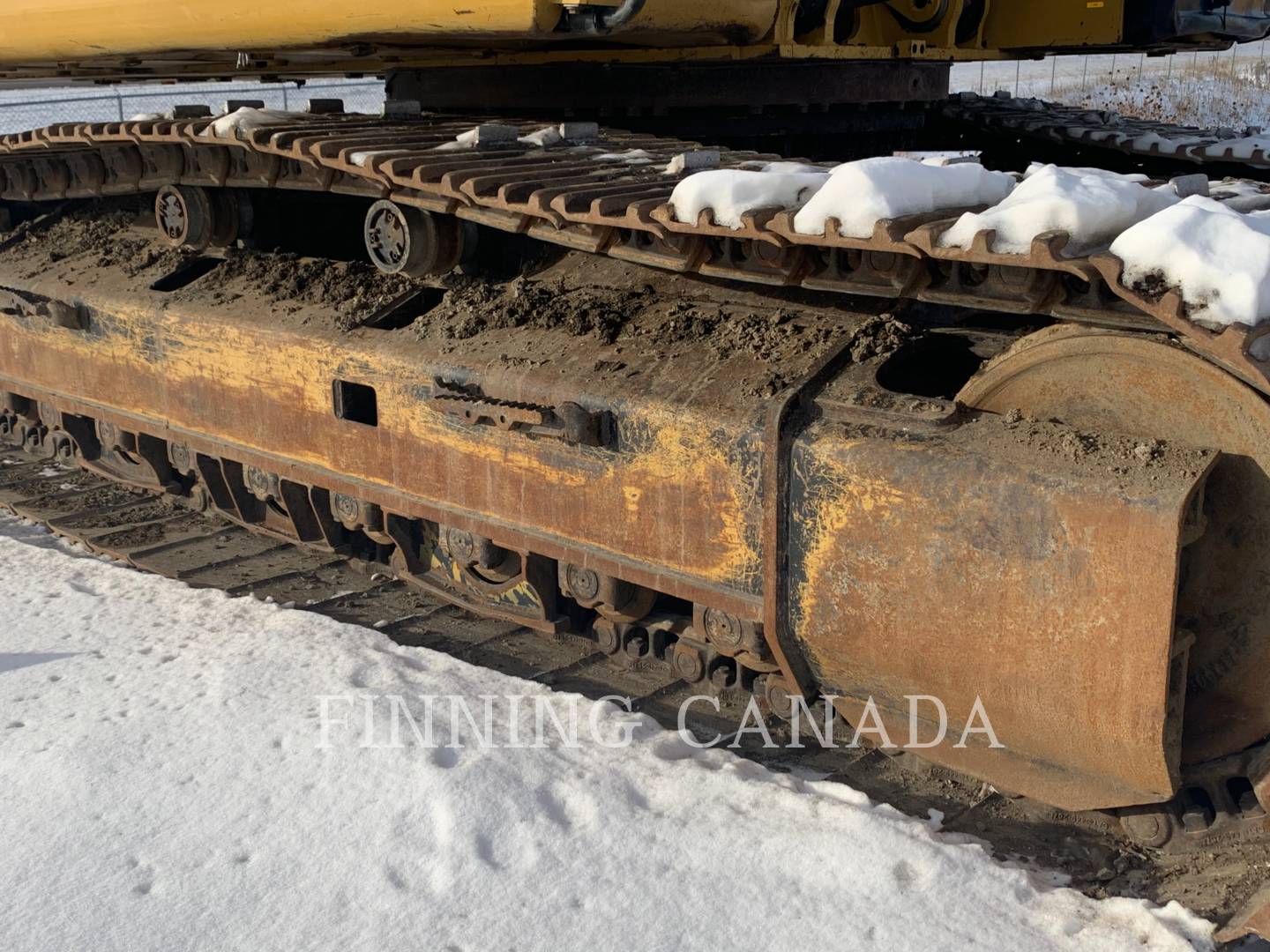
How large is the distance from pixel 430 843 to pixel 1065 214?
2160mm

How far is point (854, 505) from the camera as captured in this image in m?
3.80

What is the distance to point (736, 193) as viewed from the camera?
12.5 feet

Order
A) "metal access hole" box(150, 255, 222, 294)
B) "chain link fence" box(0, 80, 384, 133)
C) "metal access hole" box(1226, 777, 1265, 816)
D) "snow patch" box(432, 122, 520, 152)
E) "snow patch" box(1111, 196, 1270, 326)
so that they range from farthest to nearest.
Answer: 1. "chain link fence" box(0, 80, 384, 133)
2. "metal access hole" box(150, 255, 222, 294)
3. "snow patch" box(432, 122, 520, 152)
4. "metal access hole" box(1226, 777, 1265, 816)
5. "snow patch" box(1111, 196, 1270, 326)

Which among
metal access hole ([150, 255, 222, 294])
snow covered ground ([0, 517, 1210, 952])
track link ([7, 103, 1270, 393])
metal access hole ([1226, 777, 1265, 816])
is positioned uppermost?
track link ([7, 103, 1270, 393])

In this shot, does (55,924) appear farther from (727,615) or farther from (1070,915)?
(1070,915)

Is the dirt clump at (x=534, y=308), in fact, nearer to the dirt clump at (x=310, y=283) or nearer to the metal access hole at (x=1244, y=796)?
the dirt clump at (x=310, y=283)

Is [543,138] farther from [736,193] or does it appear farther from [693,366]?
[736,193]

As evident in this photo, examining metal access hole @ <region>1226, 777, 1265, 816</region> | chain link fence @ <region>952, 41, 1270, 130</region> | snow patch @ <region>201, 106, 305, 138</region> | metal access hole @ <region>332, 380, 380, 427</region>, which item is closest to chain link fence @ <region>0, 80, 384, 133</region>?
chain link fence @ <region>952, 41, 1270, 130</region>

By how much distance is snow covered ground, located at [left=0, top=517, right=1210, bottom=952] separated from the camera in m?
3.36

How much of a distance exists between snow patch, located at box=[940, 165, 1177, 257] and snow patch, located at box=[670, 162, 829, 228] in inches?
24.1

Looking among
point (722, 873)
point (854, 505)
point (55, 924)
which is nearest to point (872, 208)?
point (854, 505)

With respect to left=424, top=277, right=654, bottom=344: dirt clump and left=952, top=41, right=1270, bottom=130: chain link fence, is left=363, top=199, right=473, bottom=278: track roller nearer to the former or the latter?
left=424, top=277, right=654, bottom=344: dirt clump

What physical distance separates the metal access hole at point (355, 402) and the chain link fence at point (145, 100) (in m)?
16.0

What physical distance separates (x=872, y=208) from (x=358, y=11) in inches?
93.4
